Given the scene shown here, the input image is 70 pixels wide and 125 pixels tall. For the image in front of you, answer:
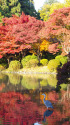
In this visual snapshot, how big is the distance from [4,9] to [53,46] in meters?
14.5

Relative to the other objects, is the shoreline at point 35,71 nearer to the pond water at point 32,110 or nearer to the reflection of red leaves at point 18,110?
the pond water at point 32,110

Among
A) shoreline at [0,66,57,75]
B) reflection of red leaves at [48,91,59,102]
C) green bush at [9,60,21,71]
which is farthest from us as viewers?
green bush at [9,60,21,71]

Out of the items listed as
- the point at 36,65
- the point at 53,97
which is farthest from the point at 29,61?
the point at 53,97

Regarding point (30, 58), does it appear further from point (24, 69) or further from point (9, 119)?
point (9, 119)

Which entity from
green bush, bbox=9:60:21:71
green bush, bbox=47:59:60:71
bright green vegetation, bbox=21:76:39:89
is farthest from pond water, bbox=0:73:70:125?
green bush, bbox=9:60:21:71

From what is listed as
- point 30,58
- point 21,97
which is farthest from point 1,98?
point 30,58

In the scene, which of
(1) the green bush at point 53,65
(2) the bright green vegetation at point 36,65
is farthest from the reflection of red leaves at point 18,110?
(2) the bright green vegetation at point 36,65

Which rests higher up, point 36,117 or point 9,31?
point 9,31

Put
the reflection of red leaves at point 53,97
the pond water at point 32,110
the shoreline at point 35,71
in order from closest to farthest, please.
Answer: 1. the pond water at point 32,110
2. the reflection of red leaves at point 53,97
3. the shoreline at point 35,71

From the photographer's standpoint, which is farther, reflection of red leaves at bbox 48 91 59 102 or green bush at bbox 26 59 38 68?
green bush at bbox 26 59 38 68

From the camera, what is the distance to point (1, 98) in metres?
9.17

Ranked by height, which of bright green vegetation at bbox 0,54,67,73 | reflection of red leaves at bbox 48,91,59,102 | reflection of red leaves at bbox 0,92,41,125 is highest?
reflection of red leaves at bbox 0,92,41,125

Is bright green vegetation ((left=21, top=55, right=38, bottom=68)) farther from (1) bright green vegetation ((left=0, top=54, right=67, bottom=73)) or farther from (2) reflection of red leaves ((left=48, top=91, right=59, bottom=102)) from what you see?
(2) reflection of red leaves ((left=48, top=91, right=59, bottom=102))

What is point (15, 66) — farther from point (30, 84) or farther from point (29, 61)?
point (30, 84)
